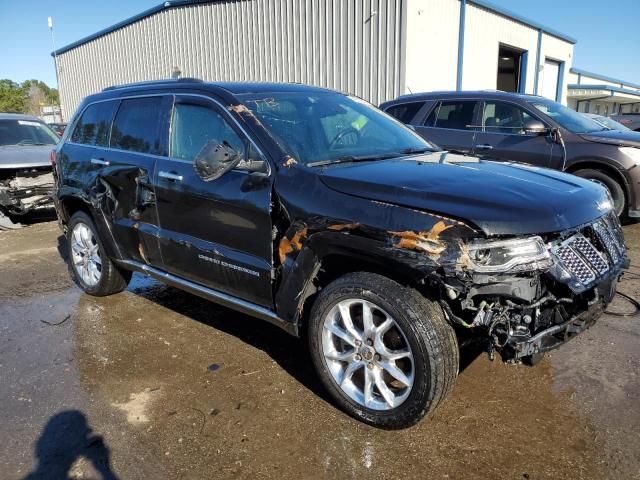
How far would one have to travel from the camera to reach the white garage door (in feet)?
72.2

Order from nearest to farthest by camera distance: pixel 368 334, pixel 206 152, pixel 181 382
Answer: pixel 368 334 < pixel 206 152 < pixel 181 382

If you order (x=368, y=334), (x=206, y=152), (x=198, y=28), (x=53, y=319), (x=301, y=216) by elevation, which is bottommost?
(x=53, y=319)

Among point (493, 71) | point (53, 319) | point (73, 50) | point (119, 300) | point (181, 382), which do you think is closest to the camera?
point (181, 382)

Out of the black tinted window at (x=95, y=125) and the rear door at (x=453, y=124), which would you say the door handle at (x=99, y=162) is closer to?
the black tinted window at (x=95, y=125)

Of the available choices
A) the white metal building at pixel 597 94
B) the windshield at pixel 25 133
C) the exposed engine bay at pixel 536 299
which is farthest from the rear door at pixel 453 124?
the white metal building at pixel 597 94

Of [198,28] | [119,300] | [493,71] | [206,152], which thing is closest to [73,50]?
[198,28]

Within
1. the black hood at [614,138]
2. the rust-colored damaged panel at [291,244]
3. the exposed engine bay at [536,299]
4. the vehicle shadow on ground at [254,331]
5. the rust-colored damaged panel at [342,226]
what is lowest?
the vehicle shadow on ground at [254,331]

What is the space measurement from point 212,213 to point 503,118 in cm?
551

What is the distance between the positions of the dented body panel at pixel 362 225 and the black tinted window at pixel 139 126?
91 millimetres

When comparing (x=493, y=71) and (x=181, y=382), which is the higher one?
(x=493, y=71)

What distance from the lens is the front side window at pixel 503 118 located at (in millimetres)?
7223

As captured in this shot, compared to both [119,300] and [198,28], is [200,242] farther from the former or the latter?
[198,28]

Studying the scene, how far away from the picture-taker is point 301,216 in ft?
9.20

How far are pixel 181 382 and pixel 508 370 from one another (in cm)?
214
